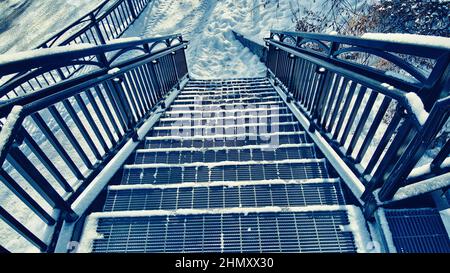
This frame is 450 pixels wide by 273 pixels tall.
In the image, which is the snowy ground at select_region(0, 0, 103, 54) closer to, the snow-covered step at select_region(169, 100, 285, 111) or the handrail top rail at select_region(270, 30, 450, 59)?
the snow-covered step at select_region(169, 100, 285, 111)

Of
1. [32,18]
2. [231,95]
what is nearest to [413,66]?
[231,95]

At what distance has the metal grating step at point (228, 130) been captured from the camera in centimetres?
427

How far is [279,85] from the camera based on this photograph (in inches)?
261

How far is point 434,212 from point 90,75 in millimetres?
3506

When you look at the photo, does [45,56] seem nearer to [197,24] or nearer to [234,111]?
[234,111]

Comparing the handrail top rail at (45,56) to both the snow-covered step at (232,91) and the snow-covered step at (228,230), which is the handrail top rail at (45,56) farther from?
the snow-covered step at (232,91)

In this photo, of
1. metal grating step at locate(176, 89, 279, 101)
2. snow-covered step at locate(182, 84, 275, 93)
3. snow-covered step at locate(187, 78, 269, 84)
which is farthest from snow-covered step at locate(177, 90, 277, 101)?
snow-covered step at locate(187, 78, 269, 84)

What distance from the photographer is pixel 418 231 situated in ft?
7.04

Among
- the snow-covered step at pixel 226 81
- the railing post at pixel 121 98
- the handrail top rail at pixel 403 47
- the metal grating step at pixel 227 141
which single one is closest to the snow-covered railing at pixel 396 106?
the handrail top rail at pixel 403 47

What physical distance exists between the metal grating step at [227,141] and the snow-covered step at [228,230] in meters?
1.44

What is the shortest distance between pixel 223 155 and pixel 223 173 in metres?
0.38

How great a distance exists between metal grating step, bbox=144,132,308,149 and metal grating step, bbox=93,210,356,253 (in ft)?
4.84

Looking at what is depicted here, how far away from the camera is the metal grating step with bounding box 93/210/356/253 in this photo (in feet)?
7.73
